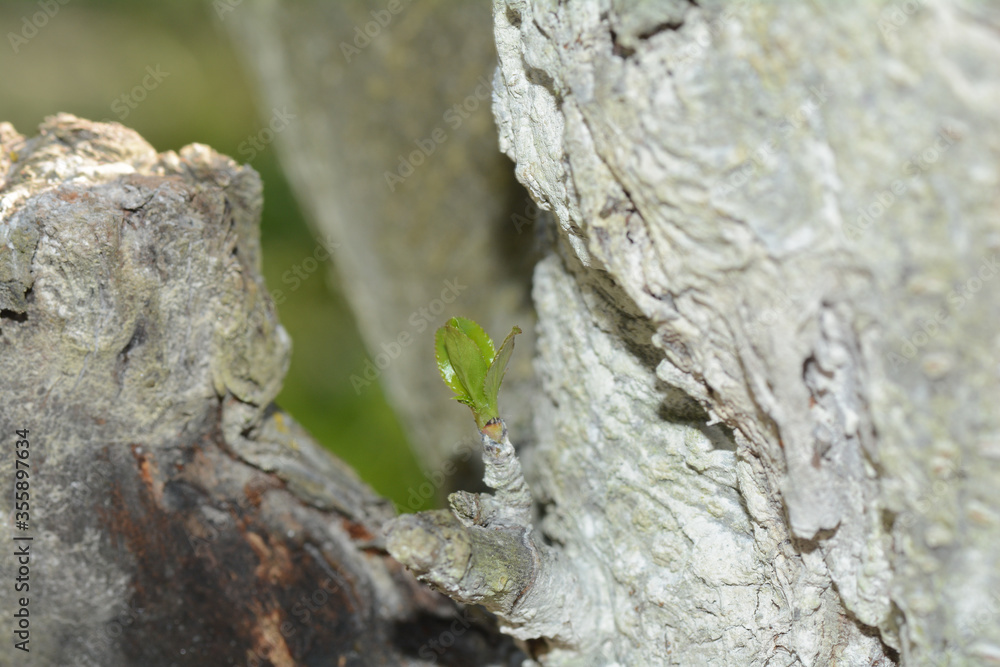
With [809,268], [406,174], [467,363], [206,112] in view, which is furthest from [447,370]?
[206,112]

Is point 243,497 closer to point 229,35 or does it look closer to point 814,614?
point 814,614

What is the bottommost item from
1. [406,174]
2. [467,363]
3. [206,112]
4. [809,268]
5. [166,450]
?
[206,112]

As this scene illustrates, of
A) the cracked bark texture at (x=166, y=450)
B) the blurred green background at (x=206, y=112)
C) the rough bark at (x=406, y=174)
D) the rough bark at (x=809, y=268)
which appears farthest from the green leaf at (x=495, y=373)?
the blurred green background at (x=206, y=112)

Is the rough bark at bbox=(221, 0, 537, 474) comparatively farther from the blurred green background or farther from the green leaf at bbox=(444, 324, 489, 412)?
the green leaf at bbox=(444, 324, 489, 412)

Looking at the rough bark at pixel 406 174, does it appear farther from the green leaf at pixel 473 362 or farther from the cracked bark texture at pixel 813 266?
the cracked bark texture at pixel 813 266

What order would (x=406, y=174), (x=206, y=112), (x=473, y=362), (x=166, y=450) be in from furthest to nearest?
(x=206, y=112) < (x=406, y=174) < (x=166, y=450) < (x=473, y=362)

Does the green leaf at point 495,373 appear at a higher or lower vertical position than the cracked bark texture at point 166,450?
higher

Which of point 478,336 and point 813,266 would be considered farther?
point 478,336

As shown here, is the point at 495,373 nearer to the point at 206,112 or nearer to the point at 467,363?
the point at 467,363
